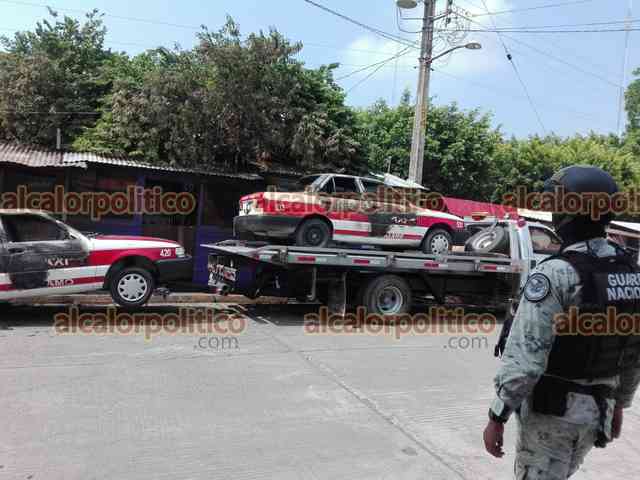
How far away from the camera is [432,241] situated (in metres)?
9.95

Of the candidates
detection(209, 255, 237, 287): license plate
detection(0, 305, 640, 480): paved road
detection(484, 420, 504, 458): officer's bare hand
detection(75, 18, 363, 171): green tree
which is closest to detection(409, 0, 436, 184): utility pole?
detection(75, 18, 363, 171): green tree

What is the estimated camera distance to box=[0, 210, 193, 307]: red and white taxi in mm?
7789

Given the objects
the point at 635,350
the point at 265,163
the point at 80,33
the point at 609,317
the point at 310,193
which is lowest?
the point at 635,350

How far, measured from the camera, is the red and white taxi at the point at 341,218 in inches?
344

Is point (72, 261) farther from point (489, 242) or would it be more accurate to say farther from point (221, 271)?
point (489, 242)

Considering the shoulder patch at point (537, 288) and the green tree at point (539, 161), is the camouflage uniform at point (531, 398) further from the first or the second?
the green tree at point (539, 161)

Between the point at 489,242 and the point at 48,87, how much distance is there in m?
11.5

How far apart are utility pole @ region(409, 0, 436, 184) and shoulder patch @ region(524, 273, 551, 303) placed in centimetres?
1100

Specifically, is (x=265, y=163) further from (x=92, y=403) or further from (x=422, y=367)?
(x=92, y=403)

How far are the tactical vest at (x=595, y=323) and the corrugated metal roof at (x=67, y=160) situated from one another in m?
10.5

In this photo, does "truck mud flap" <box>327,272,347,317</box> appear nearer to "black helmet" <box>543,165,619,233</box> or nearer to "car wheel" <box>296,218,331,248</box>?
"car wheel" <box>296,218,331,248</box>

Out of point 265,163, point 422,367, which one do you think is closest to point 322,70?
point 265,163

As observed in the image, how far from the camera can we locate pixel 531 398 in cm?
227

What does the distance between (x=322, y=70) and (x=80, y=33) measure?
23.4 ft
